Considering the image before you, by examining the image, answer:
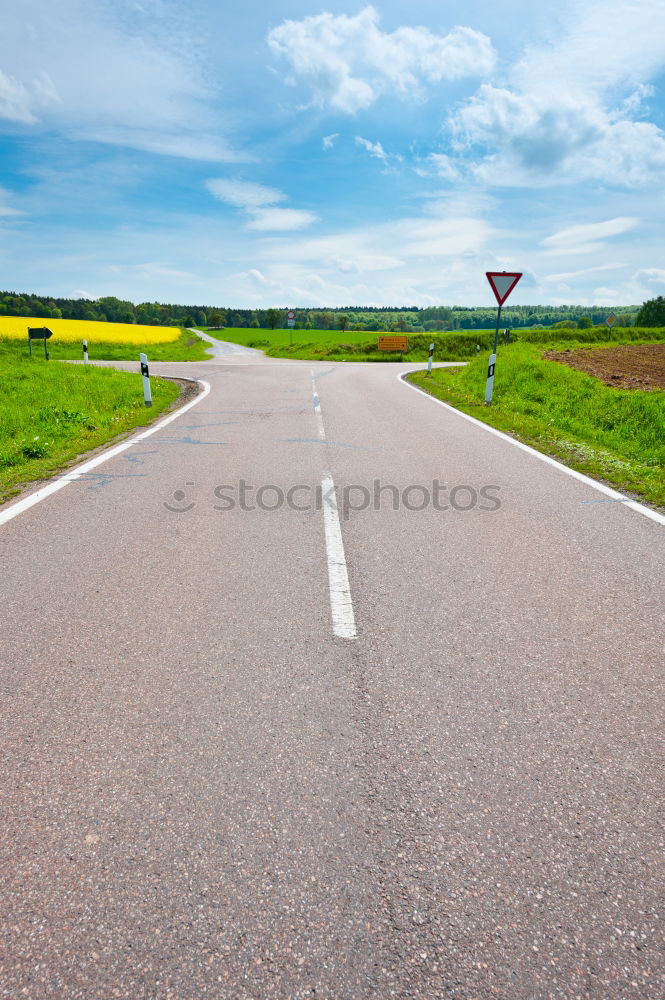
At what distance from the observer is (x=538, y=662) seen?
2977 mm

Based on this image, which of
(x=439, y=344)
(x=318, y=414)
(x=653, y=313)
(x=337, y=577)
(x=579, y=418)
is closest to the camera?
(x=337, y=577)

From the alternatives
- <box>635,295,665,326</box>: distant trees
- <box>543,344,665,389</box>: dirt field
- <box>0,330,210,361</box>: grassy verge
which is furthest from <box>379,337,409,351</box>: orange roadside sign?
→ <box>635,295,665,326</box>: distant trees

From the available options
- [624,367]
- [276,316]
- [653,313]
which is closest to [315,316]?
[276,316]

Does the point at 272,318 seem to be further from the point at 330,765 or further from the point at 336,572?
the point at 330,765

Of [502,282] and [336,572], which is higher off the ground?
[502,282]

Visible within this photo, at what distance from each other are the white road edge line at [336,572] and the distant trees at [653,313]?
90017mm

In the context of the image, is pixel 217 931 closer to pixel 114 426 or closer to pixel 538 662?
pixel 538 662

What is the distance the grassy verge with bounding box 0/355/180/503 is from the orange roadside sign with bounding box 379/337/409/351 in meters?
23.0

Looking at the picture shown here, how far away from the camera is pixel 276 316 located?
11188 cm

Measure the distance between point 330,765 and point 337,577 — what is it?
1.79 m

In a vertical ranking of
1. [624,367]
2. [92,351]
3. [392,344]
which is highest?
[392,344]

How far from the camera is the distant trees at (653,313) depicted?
7888cm

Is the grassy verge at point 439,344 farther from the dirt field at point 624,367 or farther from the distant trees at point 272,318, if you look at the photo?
the distant trees at point 272,318

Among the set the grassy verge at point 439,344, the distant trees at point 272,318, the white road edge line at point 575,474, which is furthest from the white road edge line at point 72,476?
the distant trees at point 272,318
